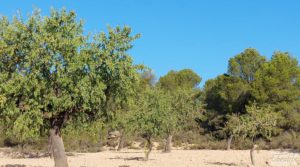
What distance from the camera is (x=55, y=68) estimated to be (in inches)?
810

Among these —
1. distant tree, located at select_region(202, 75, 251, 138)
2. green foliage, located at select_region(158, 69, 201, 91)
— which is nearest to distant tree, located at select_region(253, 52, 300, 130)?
distant tree, located at select_region(202, 75, 251, 138)

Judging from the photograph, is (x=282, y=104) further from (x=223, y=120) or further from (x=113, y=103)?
(x=113, y=103)

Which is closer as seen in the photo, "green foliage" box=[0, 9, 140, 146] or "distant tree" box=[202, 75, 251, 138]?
"green foliage" box=[0, 9, 140, 146]

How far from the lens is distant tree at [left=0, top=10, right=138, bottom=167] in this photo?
66.0 ft

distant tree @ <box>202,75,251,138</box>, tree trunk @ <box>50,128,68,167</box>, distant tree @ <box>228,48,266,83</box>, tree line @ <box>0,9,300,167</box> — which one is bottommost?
tree trunk @ <box>50,128,68,167</box>

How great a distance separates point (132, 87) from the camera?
902 inches

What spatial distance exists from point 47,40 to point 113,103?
5.41m

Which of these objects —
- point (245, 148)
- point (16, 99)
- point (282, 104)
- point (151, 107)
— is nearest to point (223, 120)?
point (245, 148)

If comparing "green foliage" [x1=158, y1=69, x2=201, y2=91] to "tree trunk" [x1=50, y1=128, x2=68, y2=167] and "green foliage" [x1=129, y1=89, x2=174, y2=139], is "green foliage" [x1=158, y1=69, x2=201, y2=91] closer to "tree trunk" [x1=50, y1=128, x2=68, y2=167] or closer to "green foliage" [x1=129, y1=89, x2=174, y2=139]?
"green foliage" [x1=129, y1=89, x2=174, y2=139]

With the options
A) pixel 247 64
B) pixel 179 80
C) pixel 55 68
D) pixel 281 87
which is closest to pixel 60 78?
pixel 55 68

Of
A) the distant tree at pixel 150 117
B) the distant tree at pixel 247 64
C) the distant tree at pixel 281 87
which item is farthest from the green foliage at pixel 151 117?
the distant tree at pixel 247 64

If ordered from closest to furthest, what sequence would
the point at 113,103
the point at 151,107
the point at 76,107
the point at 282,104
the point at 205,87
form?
the point at 76,107 → the point at 113,103 → the point at 151,107 → the point at 282,104 → the point at 205,87

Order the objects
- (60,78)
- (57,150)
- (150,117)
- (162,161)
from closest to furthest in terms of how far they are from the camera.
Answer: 1. (60,78)
2. (57,150)
3. (162,161)
4. (150,117)

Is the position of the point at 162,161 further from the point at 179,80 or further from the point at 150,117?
the point at 179,80
